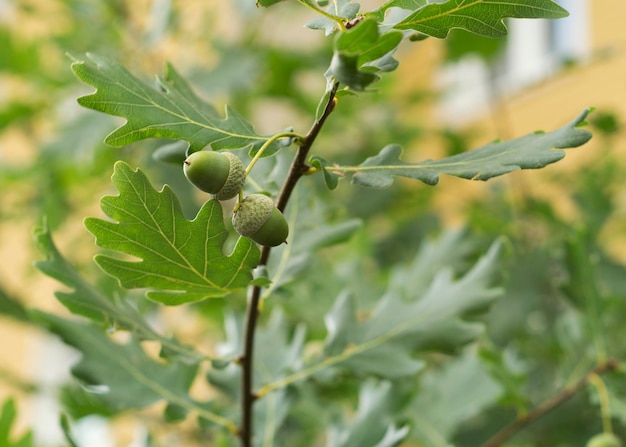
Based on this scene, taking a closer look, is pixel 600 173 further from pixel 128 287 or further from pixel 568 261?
pixel 128 287

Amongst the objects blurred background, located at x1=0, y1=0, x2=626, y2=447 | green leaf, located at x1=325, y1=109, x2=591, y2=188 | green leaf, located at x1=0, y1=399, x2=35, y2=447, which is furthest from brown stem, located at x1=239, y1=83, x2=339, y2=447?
blurred background, located at x1=0, y1=0, x2=626, y2=447

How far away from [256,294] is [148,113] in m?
0.15

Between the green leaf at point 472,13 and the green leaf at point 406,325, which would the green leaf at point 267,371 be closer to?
the green leaf at point 406,325

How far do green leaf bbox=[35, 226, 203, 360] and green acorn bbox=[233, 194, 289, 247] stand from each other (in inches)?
6.5

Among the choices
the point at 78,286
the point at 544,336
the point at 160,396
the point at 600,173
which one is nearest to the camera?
the point at 78,286

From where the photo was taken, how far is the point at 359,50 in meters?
0.42

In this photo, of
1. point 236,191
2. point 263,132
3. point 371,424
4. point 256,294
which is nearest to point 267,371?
point 371,424

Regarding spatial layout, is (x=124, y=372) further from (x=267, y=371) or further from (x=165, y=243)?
(x=165, y=243)

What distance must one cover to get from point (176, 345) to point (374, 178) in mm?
214

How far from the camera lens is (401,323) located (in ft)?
2.23

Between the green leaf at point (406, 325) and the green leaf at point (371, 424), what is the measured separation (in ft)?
0.17

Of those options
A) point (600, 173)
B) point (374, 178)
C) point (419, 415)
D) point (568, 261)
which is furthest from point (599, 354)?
point (600, 173)

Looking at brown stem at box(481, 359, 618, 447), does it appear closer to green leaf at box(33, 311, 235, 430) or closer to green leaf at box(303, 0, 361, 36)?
green leaf at box(33, 311, 235, 430)

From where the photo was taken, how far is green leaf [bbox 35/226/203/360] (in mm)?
551
